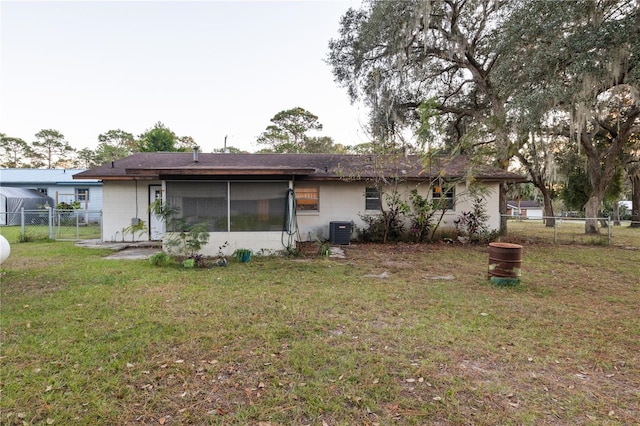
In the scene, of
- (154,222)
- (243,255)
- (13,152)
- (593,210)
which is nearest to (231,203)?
(243,255)

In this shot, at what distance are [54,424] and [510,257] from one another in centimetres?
628

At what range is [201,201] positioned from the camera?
7723 mm

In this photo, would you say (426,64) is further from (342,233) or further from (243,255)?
(243,255)

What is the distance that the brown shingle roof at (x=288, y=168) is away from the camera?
7523mm

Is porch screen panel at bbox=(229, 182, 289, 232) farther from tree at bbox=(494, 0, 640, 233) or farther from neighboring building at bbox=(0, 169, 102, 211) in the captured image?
neighboring building at bbox=(0, 169, 102, 211)

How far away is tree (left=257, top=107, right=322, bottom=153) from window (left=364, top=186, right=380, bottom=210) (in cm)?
1984

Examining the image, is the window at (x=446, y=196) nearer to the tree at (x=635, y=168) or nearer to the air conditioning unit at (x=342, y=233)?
the air conditioning unit at (x=342, y=233)

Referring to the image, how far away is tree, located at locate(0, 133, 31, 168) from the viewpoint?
36.6m

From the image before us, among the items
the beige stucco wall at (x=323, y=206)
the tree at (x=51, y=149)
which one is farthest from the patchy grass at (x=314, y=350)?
the tree at (x=51, y=149)

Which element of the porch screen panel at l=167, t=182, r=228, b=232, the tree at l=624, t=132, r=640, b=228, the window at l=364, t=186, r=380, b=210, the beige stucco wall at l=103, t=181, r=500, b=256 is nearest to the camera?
the porch screen panel at l=167, t=182, r=228, b=232

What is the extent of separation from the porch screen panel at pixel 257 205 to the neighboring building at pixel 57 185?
50.3ft

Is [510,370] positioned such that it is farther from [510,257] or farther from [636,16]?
[636,16]

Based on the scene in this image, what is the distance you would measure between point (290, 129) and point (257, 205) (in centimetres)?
2427

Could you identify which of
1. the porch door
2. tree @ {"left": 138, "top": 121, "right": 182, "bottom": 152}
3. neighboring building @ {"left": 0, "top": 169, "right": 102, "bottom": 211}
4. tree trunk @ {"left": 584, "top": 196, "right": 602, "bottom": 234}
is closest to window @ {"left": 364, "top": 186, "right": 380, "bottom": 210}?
the porch door
